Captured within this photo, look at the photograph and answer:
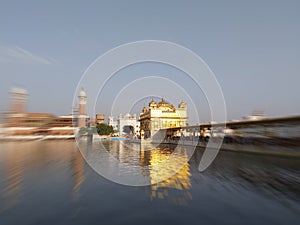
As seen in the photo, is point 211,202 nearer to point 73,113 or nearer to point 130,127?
point 73,113

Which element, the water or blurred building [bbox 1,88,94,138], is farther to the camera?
blurred building [bbox 1,88,94,138]

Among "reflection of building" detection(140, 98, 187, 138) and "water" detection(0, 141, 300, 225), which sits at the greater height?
"reflection of building" detection(140, 98, 187, 138)

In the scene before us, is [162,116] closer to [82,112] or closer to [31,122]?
[82,112]

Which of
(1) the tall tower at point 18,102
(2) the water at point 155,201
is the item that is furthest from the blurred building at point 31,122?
(2) the water at point 155,201

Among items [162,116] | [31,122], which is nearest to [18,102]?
[31,122]

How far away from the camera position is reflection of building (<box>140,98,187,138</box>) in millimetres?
71750

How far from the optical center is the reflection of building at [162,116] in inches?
2825

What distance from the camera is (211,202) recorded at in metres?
5.86

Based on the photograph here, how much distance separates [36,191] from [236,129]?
22.1m

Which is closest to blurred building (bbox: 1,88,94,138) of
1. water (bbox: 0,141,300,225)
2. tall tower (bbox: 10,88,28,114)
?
tall tower (bbox: 10,88,28,114)

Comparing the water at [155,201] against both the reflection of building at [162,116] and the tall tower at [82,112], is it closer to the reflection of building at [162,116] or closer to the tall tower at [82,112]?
the reflection of building at [162,116]

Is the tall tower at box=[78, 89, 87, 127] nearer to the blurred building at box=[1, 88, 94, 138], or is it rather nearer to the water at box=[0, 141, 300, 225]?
the blurred building at box=[1, 88, 94, 138]

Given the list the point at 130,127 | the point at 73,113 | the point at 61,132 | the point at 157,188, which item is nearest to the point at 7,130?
the point at 61,132

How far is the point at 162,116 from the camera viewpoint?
73250 millimetres
